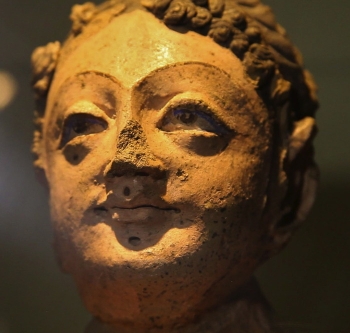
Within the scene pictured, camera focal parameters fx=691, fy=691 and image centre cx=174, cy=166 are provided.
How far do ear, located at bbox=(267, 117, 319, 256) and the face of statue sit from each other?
7cm

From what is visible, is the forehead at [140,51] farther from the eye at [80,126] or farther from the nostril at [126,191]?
the nostril at [126,191]

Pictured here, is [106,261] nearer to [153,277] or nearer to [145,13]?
[153,277]

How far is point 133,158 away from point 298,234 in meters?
0.93

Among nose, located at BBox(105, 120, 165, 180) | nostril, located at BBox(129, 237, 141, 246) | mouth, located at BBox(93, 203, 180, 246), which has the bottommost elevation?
nostril, located at BBox(129, 237, 141, 246)

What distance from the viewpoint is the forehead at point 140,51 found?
1.48m

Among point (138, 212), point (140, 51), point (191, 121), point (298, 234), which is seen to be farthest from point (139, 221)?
point (298, 234)

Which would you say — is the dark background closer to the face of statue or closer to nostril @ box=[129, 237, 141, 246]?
the face of statue

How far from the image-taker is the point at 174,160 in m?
1.42

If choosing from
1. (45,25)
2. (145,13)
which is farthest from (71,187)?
(45,25)

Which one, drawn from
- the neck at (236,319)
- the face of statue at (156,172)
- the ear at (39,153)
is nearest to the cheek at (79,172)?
the face of statue at (156,172)

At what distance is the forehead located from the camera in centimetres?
148

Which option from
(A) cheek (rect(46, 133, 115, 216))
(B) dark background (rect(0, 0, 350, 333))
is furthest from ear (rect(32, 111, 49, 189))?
(B) dark background (rect(0, 0, 350, 333))

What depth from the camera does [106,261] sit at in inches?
55.7

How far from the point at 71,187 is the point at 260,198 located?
41 cm
